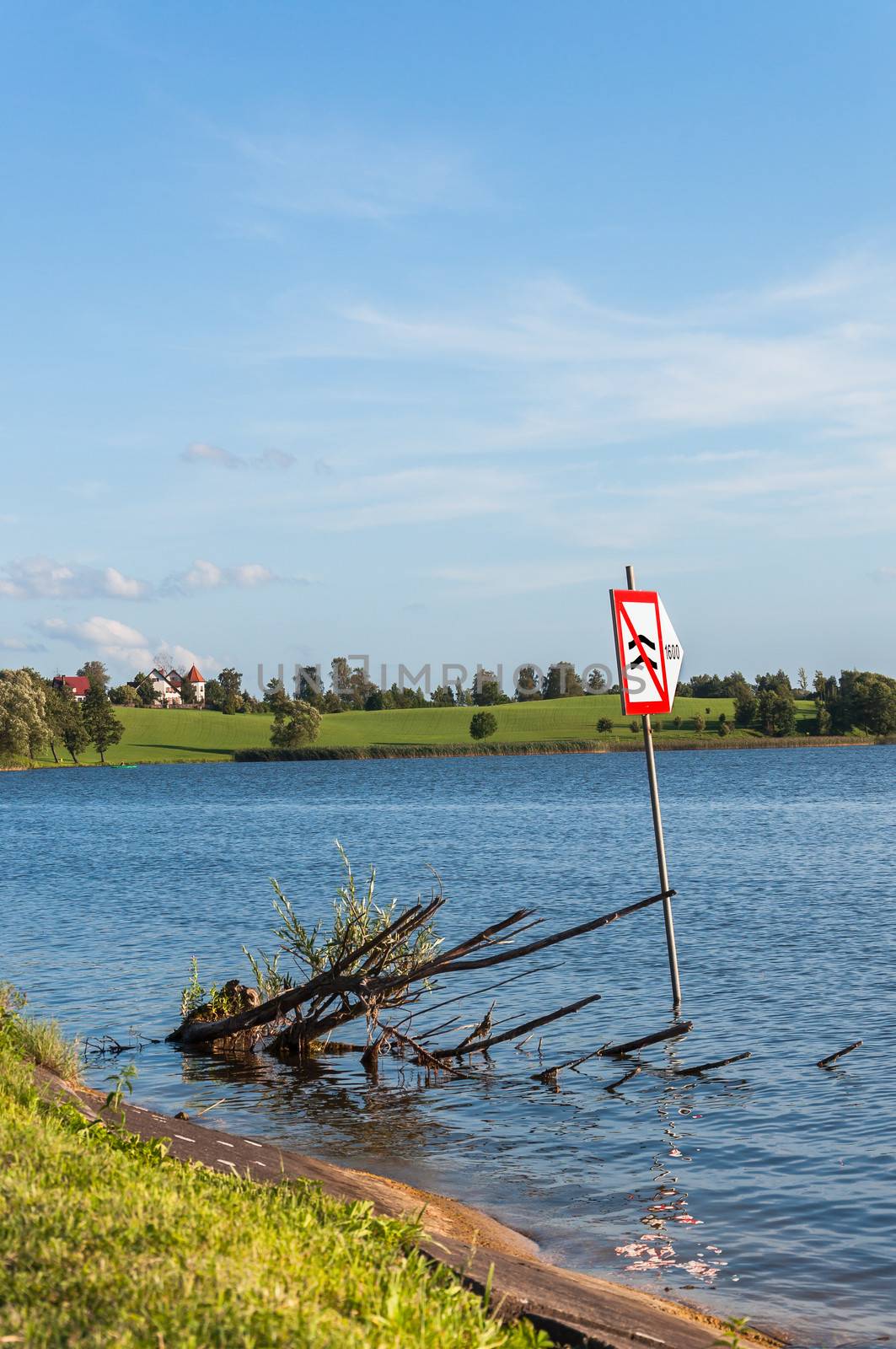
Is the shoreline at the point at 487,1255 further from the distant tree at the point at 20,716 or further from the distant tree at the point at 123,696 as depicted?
the distant tree at the point at 123,696

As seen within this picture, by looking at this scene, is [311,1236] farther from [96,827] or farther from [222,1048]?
[96,827]

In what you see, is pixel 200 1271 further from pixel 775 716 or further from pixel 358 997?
pixel 775 716

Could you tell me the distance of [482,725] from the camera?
153375mm

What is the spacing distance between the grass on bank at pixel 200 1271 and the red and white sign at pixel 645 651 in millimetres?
8462

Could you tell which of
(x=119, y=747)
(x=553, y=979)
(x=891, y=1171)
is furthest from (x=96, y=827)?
(x=119, y=747)

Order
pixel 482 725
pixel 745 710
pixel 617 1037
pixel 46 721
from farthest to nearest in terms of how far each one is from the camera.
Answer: pixel 482 725
pixel 745 710
pixel 46 721
pixel 617 1037

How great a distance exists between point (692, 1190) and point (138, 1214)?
6138mm

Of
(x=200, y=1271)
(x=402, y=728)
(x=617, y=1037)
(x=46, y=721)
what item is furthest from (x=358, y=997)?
(x=402, y=728)

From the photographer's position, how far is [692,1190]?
9.77 m

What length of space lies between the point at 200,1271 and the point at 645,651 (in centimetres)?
1045

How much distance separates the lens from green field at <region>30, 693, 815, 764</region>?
150m

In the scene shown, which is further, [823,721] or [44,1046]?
[823,721]

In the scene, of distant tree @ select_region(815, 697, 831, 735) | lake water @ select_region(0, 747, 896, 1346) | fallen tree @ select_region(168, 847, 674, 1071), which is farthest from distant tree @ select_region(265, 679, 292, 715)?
fallen tree @ select_region(168, 847, 674, 1071)

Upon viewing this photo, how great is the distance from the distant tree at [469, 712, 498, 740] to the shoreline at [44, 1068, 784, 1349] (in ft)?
469
